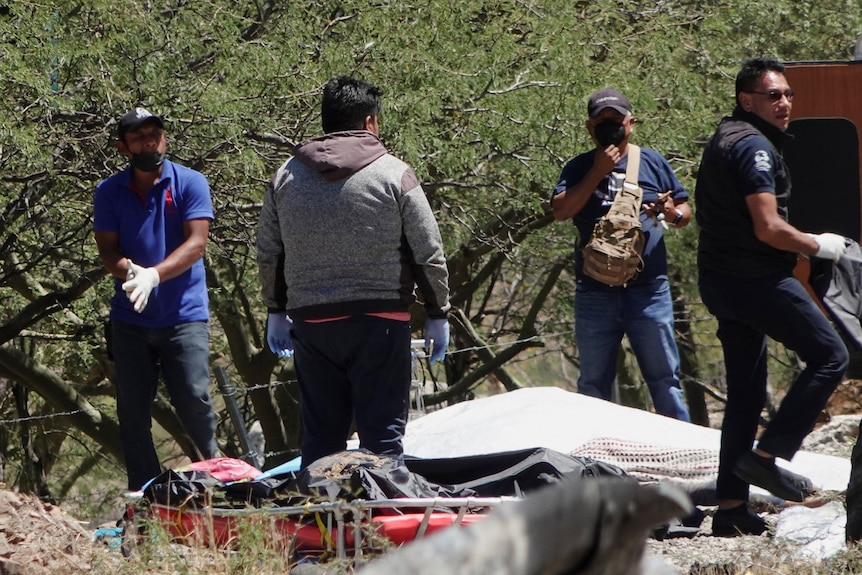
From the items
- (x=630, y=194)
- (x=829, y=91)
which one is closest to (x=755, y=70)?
(x=630, y=194)

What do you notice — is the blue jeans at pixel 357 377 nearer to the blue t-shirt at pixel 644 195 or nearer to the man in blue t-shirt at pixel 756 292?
the man in blue t-shirt at pixel 756 292

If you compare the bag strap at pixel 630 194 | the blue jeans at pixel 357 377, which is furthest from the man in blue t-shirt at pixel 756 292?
the blue jeans at pixel 357 377

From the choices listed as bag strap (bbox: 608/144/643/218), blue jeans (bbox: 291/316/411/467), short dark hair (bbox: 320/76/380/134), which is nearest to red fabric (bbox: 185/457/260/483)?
→ blue jeans (bbox: 291/316/411/467)

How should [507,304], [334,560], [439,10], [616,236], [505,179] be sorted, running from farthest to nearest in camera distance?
[507,304] → [505,179] → [439,10] → [616,236] → [334,560]

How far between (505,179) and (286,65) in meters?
2.52

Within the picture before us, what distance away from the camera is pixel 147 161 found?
606 centimetres

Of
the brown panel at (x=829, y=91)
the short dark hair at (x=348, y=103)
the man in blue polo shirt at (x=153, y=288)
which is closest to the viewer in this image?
the short dark hair at (x=348, y=103)

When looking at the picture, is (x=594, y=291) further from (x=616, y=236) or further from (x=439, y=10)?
(x=439, y=10)

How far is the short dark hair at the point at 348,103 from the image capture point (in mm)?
5152

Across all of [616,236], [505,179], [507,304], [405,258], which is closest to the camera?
[405,258]

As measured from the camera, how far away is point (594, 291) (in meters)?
6.82

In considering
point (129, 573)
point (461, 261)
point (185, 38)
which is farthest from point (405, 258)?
point (461, 261)

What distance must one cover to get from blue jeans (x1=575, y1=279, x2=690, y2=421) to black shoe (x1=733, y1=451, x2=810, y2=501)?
144cm

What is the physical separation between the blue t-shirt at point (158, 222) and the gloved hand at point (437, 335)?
1154 millimetres
